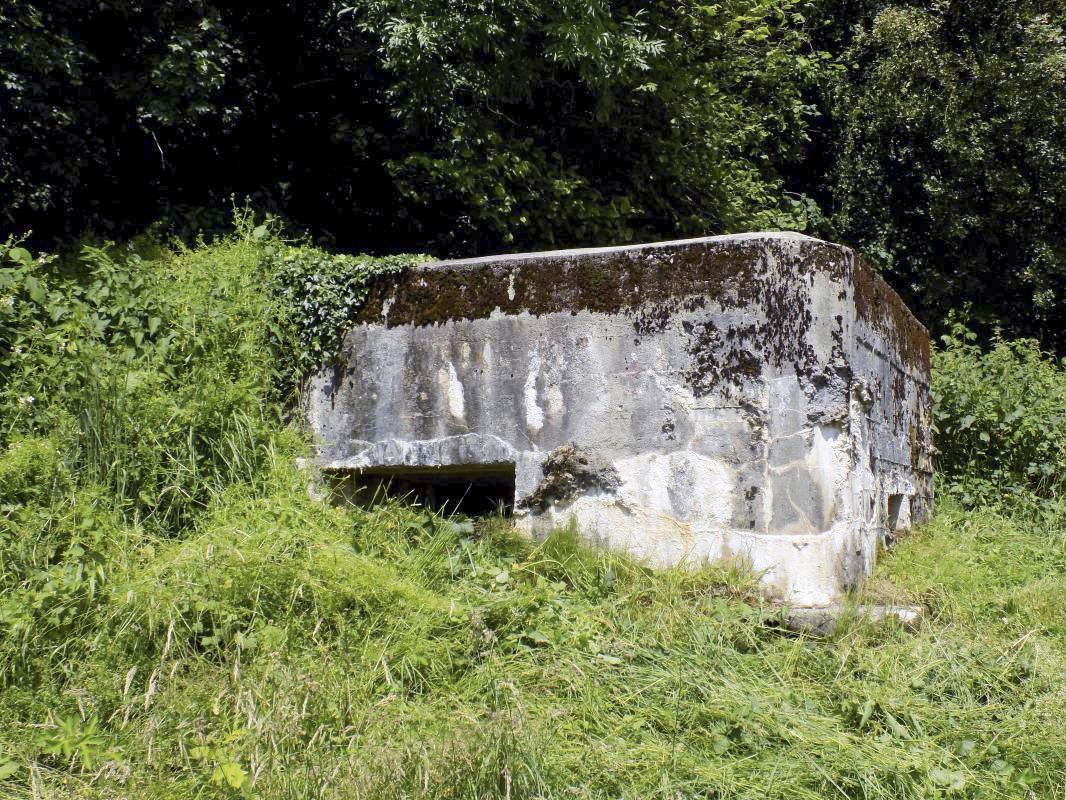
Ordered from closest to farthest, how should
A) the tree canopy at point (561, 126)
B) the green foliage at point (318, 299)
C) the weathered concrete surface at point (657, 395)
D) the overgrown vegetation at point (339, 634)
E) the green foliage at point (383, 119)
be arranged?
the overgrown vegetation at point (339, 634) → the weathered concrete surface at point (657, 395) → the green foliage at point (318, 299) → the green foliage at point (383, 119) → the tree canopy at point (561, 126)

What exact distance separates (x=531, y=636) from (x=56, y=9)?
6.06 m

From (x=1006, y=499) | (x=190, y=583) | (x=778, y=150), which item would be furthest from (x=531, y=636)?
(x=778, y=150)

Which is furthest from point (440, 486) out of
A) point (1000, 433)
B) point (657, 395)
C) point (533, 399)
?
point (1000, 433)

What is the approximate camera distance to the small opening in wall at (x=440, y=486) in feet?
17.0

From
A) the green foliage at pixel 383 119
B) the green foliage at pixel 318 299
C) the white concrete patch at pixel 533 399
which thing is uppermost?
the green foliage at pixel 383 119

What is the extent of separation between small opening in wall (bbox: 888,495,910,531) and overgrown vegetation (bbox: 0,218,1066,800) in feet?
0.99

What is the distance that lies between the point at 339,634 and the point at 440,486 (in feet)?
6.62

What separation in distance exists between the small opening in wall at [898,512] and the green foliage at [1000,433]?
1612 millimetres

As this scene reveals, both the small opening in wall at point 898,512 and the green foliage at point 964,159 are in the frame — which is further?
the green foliage at point 964,159

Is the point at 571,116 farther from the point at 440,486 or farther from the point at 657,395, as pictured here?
the point at 657,395

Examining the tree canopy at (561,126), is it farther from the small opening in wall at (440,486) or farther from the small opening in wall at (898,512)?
the small opening in wall at (898,512)

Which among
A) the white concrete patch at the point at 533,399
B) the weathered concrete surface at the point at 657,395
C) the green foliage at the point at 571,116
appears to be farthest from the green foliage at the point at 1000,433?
the white concrete patch at the point at 533,399

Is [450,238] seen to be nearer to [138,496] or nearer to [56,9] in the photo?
[56,9]

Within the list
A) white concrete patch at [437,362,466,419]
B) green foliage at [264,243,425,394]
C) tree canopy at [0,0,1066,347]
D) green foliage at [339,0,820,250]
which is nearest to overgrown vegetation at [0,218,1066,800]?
green foliage at [264,243,425,394]
